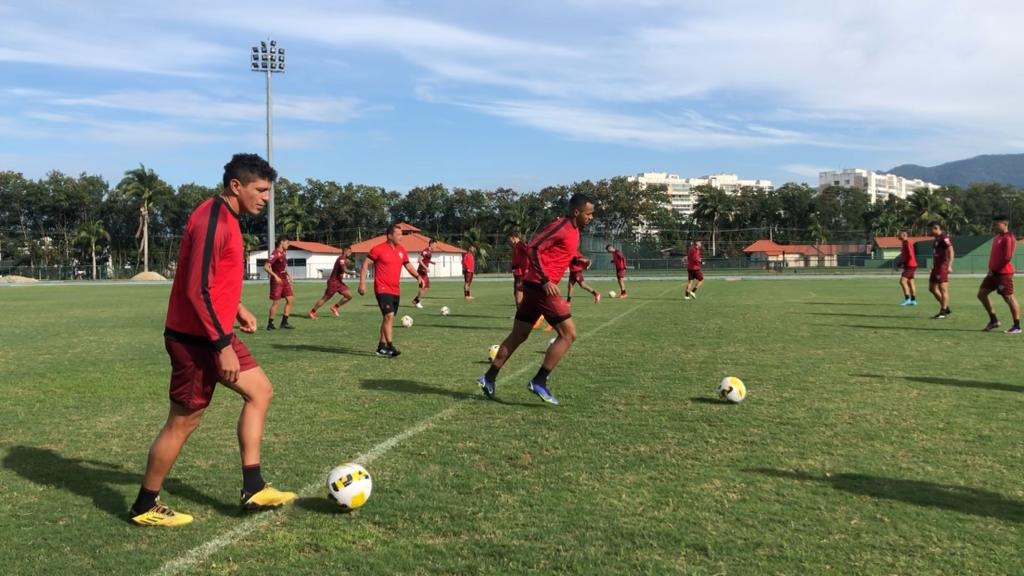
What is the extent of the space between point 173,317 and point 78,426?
336 centimetres

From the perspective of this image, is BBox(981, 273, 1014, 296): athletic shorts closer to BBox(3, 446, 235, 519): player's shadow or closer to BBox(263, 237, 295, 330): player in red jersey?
BBox(3, 446, 235, 519): player's shadow

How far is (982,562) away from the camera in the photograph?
354 cm

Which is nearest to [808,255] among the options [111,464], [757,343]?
[757,343]

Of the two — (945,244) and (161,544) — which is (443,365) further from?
(945,244)

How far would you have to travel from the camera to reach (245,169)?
4258 millimetres

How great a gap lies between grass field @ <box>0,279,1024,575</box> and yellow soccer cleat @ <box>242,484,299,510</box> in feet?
0.26

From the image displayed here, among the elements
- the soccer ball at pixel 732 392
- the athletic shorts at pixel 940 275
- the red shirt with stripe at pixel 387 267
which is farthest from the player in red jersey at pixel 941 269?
the red shirt with stripe at pixel 387 267

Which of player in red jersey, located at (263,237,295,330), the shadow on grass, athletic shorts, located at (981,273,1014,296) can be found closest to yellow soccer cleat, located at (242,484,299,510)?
the shadow on grass

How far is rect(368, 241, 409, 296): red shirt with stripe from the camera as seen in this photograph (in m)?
11.0

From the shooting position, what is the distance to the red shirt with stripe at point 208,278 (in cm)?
397

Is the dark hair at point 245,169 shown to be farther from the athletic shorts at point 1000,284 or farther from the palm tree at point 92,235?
the palm tree at point 92,235

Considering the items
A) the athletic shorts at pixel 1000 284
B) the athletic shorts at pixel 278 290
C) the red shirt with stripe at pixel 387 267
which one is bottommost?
the athletic shorts at pixel 278 290

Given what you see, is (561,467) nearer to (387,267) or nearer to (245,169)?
(245,169)

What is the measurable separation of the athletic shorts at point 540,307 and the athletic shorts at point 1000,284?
10.5 metres
